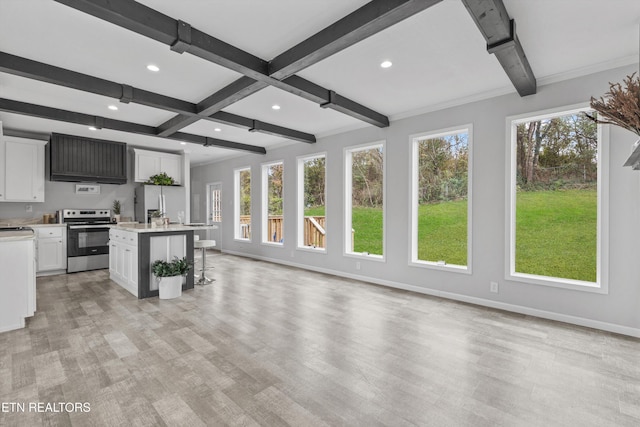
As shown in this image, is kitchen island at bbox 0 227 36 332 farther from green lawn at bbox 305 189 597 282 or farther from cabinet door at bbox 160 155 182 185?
green lawn at bbox 305 189 597 282

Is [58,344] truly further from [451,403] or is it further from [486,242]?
[486,242]

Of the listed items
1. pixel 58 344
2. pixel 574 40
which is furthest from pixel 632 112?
pixel 58 344

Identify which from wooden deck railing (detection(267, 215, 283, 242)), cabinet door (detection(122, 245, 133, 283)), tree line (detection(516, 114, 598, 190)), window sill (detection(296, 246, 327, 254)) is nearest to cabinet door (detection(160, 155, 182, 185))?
wooden deck railing (detection(267, 215, 283, 242))

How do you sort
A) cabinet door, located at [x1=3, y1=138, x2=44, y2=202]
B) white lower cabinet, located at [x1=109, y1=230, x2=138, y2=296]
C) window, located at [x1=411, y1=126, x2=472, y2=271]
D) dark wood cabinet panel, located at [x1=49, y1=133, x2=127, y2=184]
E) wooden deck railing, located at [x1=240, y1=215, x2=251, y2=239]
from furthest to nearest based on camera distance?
wooden deck railing, located at [x1=240, y1=215, x2=251, y2=239]
dark wood cabinet panel, located at [x1=49, y1=133, x2=127, y2=184]
cabinet door, located at [x1=3, y1=138, x2=44, y2=202]
window, located at [x1=411, y1=126, x2=472, y2=271]
white lower cabinet, located at [x1=109, y1=230, x2=138, y2=296]

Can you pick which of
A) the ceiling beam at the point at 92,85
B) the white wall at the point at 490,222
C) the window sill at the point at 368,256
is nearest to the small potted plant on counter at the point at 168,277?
the ceiling beam at the point at 92,85

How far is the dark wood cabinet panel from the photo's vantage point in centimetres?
595

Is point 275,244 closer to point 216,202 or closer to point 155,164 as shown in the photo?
point 216,202

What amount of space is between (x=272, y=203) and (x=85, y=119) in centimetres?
399

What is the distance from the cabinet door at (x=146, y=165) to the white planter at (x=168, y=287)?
374 centimetres

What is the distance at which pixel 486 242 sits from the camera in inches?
156

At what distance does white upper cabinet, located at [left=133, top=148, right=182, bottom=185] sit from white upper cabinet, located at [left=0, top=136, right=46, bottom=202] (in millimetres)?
1622

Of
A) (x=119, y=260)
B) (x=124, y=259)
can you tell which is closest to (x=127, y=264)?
(x=124, y=259)

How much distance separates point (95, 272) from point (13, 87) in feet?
12.1

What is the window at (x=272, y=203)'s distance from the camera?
755 centimetres
